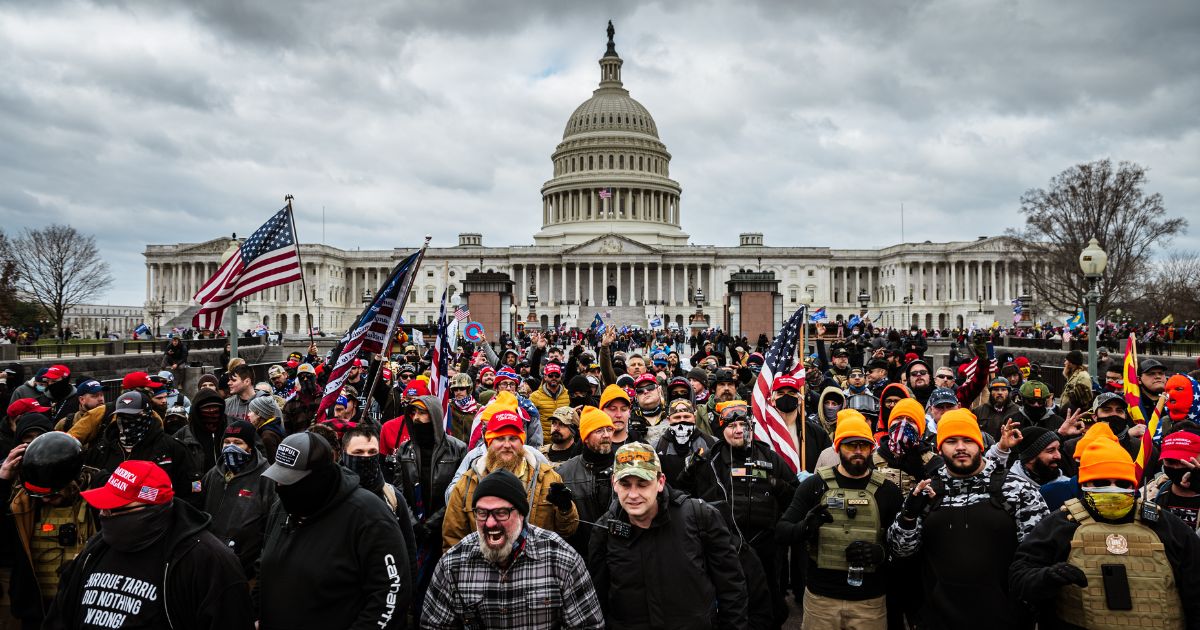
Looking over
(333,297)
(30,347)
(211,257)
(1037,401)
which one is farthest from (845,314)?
(1037,401)

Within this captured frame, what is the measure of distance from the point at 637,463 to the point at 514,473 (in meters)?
1.29

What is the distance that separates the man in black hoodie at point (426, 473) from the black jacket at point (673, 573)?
1.96 meters

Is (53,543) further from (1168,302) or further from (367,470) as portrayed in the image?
(1168,302)

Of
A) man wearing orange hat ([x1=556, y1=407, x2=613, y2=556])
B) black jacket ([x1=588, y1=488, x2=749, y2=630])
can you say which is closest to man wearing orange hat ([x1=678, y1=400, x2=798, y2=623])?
man wearing orange hat ([x1=556, y1=407, x2=613, y2=556])

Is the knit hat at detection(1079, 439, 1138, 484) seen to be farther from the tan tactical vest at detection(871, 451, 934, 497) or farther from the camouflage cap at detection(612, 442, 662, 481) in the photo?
the camouflage cap at detection(612, 442, 662, 481)

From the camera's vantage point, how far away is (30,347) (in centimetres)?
2627

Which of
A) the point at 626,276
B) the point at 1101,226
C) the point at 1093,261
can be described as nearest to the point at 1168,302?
the point at 1101,226

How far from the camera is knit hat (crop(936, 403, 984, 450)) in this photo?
5.03 metres

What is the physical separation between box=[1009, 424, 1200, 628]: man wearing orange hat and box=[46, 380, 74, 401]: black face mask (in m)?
10.8

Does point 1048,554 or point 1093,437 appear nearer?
point 1048,554

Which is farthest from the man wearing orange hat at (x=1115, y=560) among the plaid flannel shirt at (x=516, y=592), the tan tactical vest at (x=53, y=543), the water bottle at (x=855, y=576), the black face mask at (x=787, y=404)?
the tan tactical vest at (x=53, y=543)

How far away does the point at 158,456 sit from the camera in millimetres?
6328

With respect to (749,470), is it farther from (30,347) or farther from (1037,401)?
(30,347)

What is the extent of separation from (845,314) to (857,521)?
10410 cm
